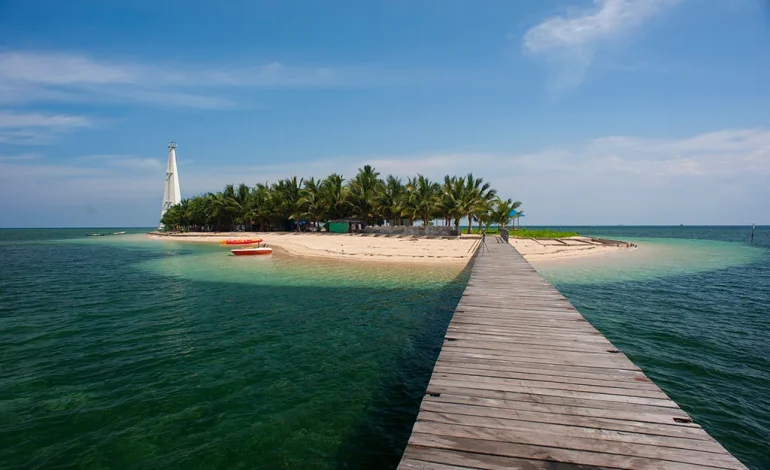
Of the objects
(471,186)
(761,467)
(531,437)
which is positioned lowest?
(761,467)

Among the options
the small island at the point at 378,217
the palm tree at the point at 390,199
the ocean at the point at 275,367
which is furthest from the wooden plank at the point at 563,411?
the palm tree at the point at 390,199

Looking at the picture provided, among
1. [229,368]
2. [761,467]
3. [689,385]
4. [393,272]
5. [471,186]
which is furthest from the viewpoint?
[471,186]

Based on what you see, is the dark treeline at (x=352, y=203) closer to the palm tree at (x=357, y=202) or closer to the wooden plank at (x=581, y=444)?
the palm tree at (x=357, y=202)

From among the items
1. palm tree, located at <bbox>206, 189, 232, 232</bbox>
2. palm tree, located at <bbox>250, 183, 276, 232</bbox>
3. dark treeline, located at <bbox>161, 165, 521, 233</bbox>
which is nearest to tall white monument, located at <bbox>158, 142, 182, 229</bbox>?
dark treeline, located at <bbox>161, 165, 521, 233</bbox>

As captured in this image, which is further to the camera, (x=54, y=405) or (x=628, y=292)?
(x=628, y=292)

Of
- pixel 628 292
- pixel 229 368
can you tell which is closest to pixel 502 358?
pixel 229 368

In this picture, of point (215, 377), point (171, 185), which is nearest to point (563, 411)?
point (215, 377)

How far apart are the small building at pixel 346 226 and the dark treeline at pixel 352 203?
1.27m

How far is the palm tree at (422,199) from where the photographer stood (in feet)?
167

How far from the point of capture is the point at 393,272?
22.3m

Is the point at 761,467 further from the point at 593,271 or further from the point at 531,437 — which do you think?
the point at 593,271

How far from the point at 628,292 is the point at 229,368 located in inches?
641

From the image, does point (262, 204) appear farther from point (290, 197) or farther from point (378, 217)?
point (378, 217)

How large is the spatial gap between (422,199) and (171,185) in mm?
85055
